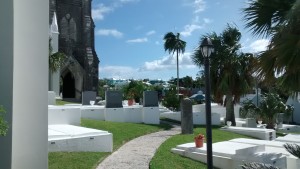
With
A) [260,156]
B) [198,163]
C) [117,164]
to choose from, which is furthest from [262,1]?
[117,164]

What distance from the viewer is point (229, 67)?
22.5m

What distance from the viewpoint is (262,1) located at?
9.21 meters

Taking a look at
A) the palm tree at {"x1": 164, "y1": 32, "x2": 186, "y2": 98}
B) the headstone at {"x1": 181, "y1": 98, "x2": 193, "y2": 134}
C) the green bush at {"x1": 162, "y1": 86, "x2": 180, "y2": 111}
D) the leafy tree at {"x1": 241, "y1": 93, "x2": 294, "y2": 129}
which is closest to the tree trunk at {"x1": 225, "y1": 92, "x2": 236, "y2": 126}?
the leafy tree at {"x1": 241, "y1": 93, "x2": 294, "y2": 129}

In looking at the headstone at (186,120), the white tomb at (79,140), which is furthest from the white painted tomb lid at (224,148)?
the headstone at (186,120)

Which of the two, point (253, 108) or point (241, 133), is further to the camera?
point (253, 108)

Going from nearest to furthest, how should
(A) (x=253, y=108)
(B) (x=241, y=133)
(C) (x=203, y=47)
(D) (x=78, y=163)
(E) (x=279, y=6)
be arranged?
(C) (x=203, y=47) < (E) (x=279, y=6) < (D) (x=78, y=163) < (B) (x=241, y=133) < (A) (x=253, y=108)

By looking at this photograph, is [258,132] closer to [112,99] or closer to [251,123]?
[251,123]

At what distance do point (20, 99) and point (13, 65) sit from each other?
2.33 ft

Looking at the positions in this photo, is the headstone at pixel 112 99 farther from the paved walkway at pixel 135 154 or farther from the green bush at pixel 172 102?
the green bush at pixel 172 102

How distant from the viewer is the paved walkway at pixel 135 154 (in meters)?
10.0

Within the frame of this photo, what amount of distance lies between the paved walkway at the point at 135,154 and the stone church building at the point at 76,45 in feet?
78.7

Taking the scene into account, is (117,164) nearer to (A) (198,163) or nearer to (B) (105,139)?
(B) (105,139)

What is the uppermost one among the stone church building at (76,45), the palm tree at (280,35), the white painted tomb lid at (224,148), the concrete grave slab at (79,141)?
the stone church building at (76,45)

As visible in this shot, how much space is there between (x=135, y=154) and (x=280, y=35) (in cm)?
631
